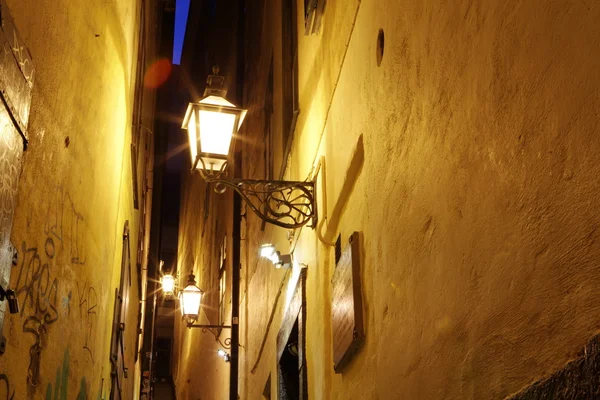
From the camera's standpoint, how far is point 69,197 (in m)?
4.45

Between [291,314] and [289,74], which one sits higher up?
[289,74]

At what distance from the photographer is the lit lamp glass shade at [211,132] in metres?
5.97

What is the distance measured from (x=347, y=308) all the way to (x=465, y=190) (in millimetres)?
1971

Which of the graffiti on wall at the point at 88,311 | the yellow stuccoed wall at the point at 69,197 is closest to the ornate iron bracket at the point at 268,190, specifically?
the yellow stuccoed wall at the point at 69,197

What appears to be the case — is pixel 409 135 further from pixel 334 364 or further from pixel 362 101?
pixel 334 364

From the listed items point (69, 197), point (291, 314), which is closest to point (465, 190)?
point (69, 197)

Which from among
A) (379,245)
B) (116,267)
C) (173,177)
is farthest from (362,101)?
(173,177)

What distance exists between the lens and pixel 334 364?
16.9 ft

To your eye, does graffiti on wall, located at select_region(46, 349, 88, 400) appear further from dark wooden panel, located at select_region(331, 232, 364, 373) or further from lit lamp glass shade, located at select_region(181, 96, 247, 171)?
lit lamp glass shade, located at select_region(181, 96, 247, 171)

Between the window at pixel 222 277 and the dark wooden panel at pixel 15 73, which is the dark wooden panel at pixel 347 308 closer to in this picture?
the dark wooden panel at pixel 15 73

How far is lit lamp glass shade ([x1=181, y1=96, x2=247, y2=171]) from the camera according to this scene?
597 cm

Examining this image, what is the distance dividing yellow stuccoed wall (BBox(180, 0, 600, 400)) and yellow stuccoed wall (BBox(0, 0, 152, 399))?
176 centimetres

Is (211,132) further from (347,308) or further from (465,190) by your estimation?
(465,190)

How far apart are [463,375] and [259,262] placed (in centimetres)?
817
